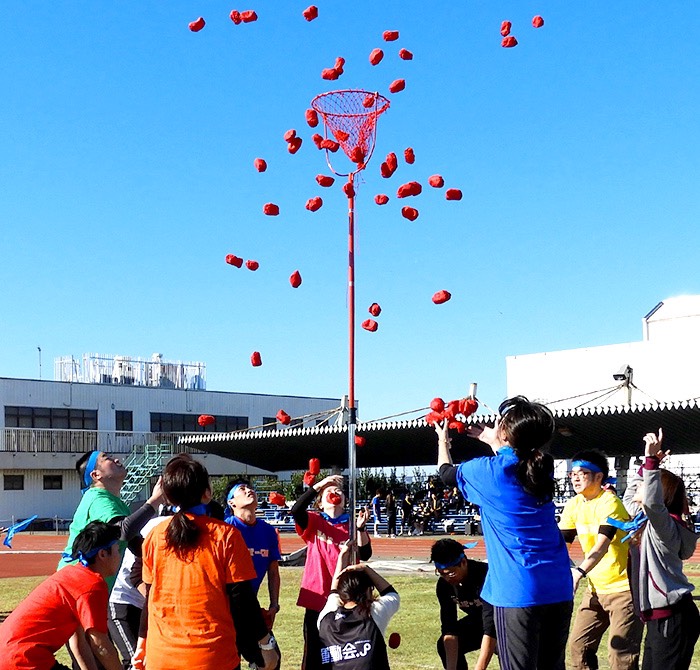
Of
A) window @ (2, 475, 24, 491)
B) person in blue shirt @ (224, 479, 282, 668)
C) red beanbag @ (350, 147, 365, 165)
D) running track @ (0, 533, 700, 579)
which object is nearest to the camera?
person in blue shirt @ (224, 479, 282, 668)

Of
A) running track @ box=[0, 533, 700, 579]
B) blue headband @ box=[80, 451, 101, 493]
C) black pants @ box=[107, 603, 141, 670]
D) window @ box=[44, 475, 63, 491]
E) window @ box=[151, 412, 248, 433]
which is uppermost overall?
window @ box=[151, 412, 248, 433]

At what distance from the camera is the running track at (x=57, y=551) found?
25312 millimetres

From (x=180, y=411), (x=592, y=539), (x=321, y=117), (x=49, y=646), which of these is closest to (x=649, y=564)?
(x=592, y=539)

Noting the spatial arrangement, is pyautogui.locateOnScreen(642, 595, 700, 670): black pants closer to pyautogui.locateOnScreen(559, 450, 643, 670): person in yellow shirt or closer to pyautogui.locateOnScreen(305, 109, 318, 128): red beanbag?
pyautogui.locateOnScreen(559, 450, 643, 670): person in yellow shirt

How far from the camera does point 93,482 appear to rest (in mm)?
7352

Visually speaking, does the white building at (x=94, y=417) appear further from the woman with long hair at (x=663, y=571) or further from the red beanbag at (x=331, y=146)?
the woman with long hair at (x=663, y=571)

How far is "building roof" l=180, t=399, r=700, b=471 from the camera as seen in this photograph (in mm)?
26797

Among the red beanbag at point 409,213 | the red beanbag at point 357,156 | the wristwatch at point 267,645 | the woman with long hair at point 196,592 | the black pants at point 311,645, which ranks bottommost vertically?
the black pants at point 311,645

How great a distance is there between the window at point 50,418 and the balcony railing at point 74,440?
0.45 m

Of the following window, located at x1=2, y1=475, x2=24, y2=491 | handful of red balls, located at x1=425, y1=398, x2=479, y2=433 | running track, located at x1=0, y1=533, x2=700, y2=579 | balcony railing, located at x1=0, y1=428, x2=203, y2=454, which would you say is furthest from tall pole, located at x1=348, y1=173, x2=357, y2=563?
window, located at x1=2, y1=475, x2=24, y2=491

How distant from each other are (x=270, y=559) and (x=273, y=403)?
155ft

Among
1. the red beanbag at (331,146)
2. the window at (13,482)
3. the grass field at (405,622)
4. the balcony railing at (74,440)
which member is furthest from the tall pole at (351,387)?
the window at (13,482)

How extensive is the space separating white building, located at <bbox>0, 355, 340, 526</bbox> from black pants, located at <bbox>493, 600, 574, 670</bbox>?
1492 inches

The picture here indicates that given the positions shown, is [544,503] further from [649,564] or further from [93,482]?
[93,482]
